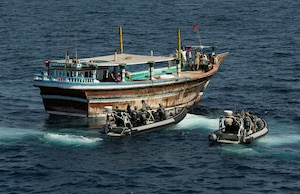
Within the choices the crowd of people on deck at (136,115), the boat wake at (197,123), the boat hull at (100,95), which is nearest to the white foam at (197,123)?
the boat wake at (197,123)

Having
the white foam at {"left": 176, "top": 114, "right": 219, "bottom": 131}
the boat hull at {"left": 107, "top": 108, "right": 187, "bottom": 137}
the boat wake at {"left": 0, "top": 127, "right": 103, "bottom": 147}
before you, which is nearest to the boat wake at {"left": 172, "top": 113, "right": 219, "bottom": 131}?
the white foam at {"left": 176, "top": 114, "right": 219, "bottom": 131}

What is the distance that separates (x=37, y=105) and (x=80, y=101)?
10036 millimetres

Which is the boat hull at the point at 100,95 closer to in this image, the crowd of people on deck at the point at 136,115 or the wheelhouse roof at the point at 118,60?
the crowd of people on deck at the point at 136,115

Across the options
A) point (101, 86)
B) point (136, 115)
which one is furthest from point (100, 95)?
point (136, 115)

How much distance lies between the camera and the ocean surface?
Answer: 184 feet

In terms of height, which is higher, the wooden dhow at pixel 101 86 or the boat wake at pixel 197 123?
the wooden dhow at pixel 101 86

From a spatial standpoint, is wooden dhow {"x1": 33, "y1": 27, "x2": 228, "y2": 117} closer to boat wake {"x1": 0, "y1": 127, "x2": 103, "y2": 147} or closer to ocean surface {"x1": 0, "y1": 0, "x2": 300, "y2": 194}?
ocean surface {"x1": 0, "y1": 0, "x2": 300, "y2": 194}

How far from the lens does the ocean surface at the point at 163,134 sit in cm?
5619

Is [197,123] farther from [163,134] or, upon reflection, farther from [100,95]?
[100,95]

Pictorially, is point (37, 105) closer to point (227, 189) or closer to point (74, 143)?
point (74, 143)

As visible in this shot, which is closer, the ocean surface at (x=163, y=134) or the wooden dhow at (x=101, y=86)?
the ocean surface at (x=163, y=134)

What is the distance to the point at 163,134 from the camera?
68.8m

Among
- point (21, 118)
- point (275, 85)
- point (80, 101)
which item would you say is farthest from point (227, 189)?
point (275, 85)

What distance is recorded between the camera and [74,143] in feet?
215
